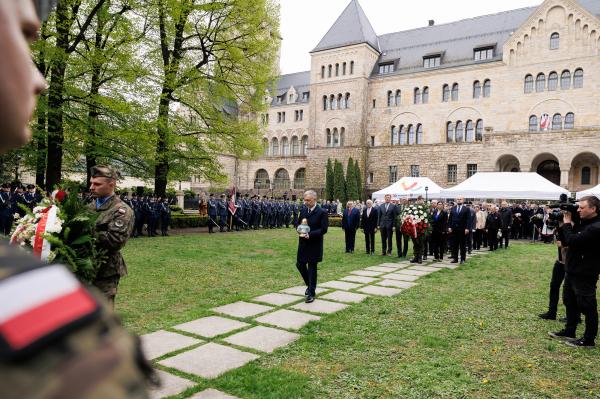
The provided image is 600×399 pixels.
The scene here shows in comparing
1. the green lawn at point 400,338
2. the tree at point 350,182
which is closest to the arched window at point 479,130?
the tree at point 350,182

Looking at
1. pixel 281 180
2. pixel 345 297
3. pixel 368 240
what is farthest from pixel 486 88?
pixel 345 297

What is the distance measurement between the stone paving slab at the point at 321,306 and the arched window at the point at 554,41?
3698cm

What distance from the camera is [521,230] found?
2398 centimetres

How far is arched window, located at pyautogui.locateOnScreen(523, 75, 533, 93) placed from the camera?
117ft

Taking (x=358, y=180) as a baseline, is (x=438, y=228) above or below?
below

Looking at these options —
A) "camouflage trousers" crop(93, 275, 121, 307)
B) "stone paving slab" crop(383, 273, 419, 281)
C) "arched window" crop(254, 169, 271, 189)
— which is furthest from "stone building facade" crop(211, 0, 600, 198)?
"camouflage trousers" crop(93, 275, 121, 307)

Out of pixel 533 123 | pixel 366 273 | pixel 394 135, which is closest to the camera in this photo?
pixel 366 273

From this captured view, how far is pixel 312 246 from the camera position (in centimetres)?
731

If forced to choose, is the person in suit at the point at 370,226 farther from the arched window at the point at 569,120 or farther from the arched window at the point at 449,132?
the arched window at the point at 449,132

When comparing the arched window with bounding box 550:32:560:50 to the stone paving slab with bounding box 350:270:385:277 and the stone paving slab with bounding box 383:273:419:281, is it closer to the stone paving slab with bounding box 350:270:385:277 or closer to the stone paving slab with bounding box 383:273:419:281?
the stone paving slab with bounding box 383:273:419:281

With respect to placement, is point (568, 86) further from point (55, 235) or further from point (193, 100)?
point (55, 235)

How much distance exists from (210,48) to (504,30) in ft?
109

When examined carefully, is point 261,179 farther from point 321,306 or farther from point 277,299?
point 321,306

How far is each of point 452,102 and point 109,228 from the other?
40.6 metres
